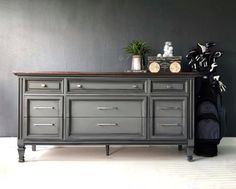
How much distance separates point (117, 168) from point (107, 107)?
0.57 m

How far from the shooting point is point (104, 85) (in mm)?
2980

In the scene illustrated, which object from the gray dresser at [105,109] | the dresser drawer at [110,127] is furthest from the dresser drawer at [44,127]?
the dresser drawer at [110,127]

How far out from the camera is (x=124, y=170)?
2.74 meters

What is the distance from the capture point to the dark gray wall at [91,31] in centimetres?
354

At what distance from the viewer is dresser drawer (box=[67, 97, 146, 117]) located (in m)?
2.98

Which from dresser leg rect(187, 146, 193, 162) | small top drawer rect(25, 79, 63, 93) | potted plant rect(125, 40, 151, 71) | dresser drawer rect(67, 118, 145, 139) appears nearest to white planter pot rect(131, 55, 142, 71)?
potted plant rect(125, 40, 151, 71)

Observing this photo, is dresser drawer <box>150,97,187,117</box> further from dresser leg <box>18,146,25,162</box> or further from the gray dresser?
dresser leg <box>18,146,25,162</box>

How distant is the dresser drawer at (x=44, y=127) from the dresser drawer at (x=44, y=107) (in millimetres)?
47

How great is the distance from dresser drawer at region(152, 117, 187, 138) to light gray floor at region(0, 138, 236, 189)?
0.91ft

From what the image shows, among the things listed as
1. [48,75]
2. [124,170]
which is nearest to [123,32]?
[48,75]

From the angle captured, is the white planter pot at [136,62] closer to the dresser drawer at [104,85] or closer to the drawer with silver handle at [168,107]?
the dresser drawer at [104,85]

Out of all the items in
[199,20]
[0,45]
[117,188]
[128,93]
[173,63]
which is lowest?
[117,188]

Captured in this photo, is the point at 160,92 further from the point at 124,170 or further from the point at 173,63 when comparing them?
the point at 124,170

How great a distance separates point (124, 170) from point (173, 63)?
3.91ft
